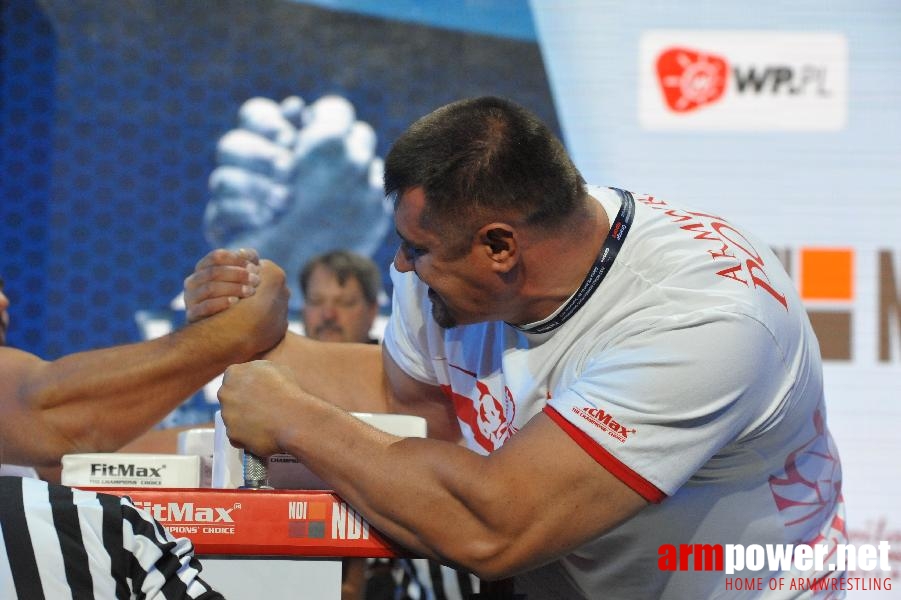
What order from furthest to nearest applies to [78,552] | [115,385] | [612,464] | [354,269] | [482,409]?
1. [354,269]
2. [115,385]
3. [482,409]
4. [612,464]
5. [78,552]

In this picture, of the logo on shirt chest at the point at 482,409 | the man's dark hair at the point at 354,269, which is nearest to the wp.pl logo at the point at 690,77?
the man's dark hair at the point at 354,269

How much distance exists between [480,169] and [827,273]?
2713mm

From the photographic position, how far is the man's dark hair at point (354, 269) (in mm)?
3600

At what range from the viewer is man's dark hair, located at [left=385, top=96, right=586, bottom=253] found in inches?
51.9

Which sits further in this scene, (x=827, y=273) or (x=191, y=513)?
(x=827, y=273)

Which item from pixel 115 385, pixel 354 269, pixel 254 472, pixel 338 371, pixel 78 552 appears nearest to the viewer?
pixel 78 552

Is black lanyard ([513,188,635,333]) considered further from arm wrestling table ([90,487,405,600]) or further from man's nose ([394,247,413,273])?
arm wrestling table ([90,487,405,600])

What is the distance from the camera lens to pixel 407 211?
1.36m

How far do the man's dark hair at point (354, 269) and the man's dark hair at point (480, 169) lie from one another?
7.36 feet

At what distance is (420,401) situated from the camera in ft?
5.88

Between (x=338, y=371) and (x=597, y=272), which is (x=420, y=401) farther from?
(x=597, y=272)

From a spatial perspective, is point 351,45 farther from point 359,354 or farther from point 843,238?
point 359,354

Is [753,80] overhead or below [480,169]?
overhead

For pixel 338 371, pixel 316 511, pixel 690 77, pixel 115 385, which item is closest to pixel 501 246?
pixel 316 511
